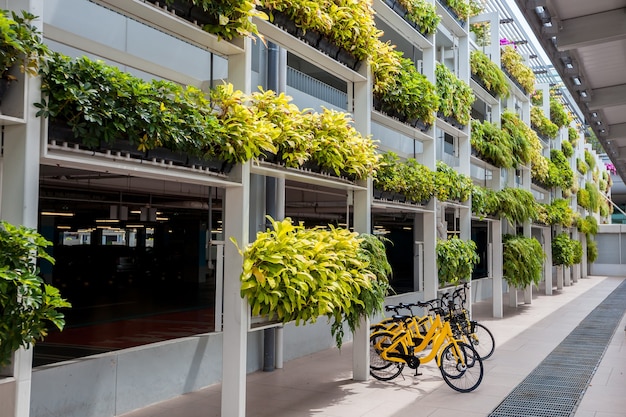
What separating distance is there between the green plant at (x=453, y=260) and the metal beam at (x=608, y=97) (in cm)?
335

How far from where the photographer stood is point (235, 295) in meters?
6.01

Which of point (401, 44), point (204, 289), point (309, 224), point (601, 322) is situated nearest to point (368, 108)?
point (401, 44)

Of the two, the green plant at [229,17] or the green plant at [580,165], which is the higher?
the green plant at [580,165]

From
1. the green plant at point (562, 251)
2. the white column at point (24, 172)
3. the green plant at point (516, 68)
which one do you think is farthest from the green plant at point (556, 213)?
the white column at point (24, 172)

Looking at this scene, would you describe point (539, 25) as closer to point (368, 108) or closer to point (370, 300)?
point (368, 108)

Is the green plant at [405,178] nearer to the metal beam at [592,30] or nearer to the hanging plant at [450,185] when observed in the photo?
the hanging plant at [450,185]

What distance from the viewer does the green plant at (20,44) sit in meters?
3.65

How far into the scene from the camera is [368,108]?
8422mm

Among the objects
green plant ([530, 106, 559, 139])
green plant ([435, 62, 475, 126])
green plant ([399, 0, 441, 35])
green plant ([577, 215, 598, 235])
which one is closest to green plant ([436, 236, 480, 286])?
green plant ([435, 62, 475, 126])

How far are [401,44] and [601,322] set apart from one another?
26.5ft

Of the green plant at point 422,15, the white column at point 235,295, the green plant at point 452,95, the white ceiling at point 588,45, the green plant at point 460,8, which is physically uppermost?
the green plant at point 460,8

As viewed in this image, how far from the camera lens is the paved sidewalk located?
6387 millimetres

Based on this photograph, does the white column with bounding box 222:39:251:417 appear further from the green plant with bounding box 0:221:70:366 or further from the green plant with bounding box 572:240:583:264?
the green plant with bounding box 572:240:583:264

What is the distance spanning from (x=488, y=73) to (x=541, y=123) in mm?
6246
